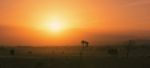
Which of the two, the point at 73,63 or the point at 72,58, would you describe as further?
the point at 72,58

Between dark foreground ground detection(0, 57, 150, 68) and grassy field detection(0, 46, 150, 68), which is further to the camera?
grassy field detection(0, 46, 150, 68)

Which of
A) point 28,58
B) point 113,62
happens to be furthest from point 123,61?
point 28,58

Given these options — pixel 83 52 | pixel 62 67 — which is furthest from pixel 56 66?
pixel 83 52

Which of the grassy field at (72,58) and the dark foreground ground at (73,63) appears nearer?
the dark foreground ground at (73,63)

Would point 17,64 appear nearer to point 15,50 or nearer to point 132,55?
point 15,50

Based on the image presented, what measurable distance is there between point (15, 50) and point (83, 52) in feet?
27.9

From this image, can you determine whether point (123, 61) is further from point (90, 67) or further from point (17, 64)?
point (17, 64)

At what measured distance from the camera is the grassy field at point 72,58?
229 ft

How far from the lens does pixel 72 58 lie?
7181 centimetres

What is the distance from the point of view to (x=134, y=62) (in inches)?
2763

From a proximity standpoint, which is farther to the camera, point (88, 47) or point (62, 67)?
point (88, 47)

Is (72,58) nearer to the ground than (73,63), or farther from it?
farther from it

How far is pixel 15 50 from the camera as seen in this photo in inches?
2970

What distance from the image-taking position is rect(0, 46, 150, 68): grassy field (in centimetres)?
6988
